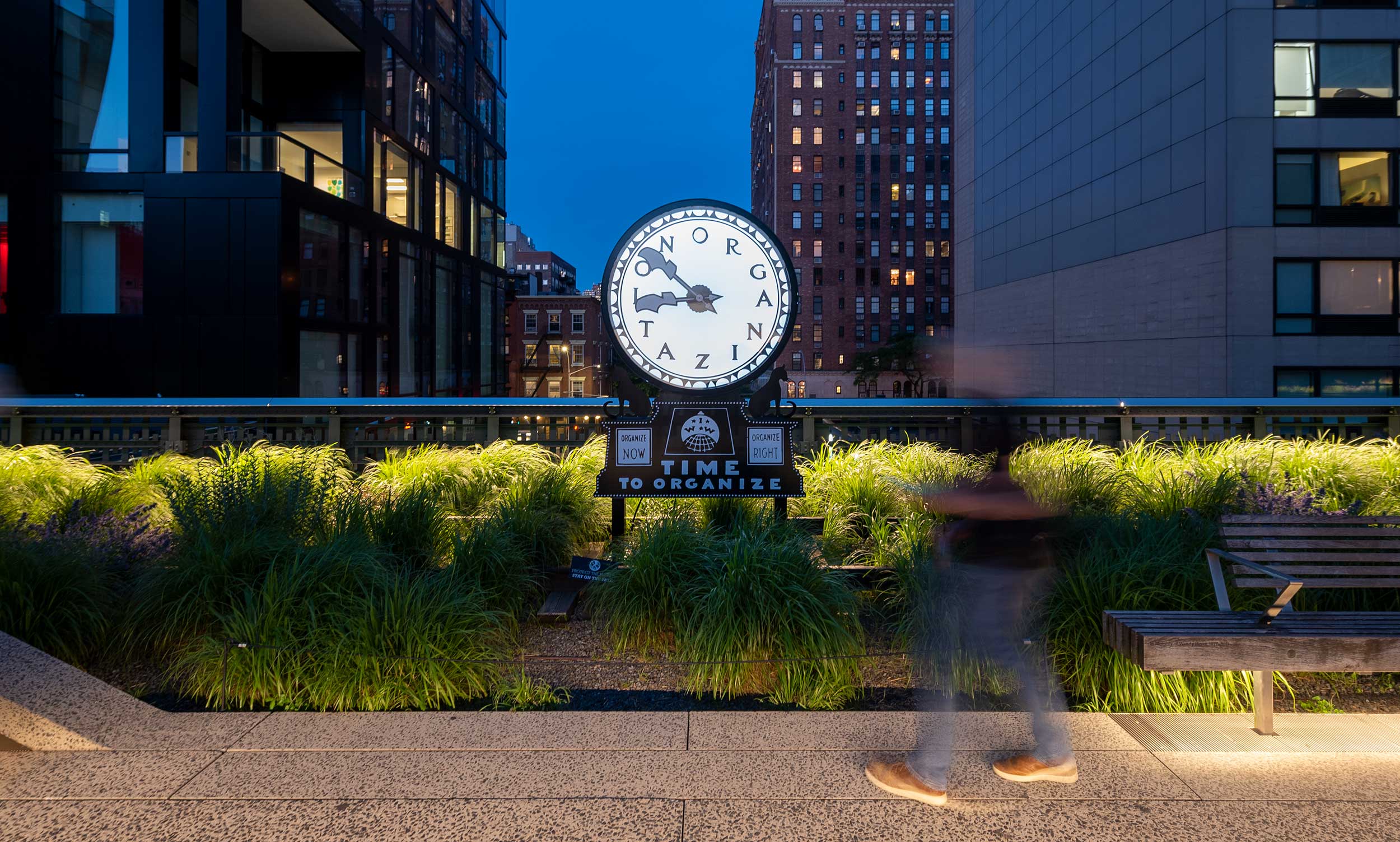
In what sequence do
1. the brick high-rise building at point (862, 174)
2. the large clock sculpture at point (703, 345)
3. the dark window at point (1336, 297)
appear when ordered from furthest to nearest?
1. the brick high-rise building at point (862, 174)
2. the dark window at point (1336, 297)
3. the large clock sculpture at point (703, 345)

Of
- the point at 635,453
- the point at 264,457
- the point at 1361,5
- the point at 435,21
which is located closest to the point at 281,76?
the point at 435,21

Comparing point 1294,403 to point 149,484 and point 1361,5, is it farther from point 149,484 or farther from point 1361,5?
point 1361,5

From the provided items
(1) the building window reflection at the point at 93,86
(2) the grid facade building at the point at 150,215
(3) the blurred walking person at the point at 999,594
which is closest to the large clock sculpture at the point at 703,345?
(3) the blurred walking person at the point at 999,594

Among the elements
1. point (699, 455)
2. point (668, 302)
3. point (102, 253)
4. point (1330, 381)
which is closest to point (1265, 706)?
point (699, 455)

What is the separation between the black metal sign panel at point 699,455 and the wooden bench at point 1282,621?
9.84ft

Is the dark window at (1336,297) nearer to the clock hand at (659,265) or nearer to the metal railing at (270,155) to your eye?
the clock hand at (659,265)

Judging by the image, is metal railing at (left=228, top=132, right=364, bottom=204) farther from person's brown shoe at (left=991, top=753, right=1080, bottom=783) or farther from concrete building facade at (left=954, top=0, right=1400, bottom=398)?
concrete building facade at (left=954, top=0, right=1400, bottom=398)

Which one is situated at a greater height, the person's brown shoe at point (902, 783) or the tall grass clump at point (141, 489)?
the tall grass clump at point (141, 489)

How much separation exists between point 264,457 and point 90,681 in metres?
3.99

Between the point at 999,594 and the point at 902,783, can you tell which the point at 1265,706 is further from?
the point at 902,783

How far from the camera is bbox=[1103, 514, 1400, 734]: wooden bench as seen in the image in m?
3.72

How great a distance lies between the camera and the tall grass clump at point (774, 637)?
15.0 ft

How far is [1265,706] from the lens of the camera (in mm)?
3924

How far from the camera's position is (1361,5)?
26.1 meters
